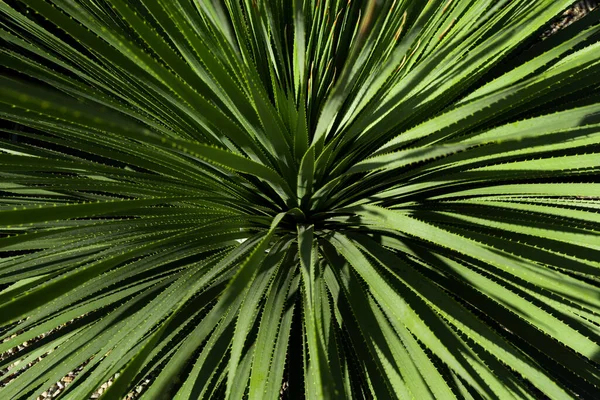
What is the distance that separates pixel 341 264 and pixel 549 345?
1.62ft

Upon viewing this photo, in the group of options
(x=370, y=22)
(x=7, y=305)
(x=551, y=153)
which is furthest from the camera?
(x=551, y=153)

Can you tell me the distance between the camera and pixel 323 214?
1.07 metres

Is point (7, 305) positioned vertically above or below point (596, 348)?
above

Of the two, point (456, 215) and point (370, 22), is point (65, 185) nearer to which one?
point (370, 22)

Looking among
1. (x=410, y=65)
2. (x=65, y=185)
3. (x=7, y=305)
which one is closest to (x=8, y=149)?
(x=65, y=185)

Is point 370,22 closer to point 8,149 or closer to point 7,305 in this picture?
point 7,305

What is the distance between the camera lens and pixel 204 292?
104 cm

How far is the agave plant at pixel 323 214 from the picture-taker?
0.80 metres

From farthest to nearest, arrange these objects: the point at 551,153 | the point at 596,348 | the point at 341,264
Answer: the point at 551,153, the point at 341,264, the point at 596,348

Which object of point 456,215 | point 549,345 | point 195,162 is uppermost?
point 195,162

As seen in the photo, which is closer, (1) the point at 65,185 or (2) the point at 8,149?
(1) the point at 65,185

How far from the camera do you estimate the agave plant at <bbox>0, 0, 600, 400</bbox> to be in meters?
0.80

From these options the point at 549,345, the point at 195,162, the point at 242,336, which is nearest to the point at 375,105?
the point at 195,162

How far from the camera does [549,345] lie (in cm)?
103
